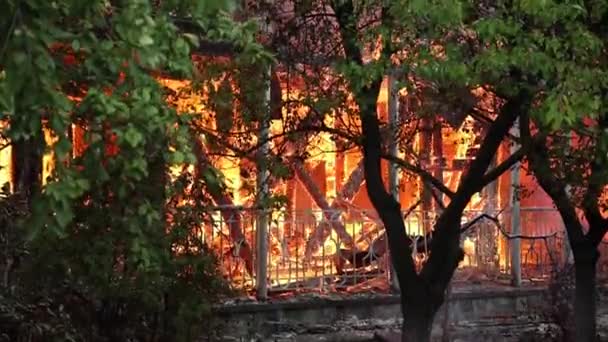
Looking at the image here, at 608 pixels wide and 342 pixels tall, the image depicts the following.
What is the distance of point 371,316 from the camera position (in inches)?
440

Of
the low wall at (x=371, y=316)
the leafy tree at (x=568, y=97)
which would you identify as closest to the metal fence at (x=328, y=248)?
the low wall at (x=371, y=316)

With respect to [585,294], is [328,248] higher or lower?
higher

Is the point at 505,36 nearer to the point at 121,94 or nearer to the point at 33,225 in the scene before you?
the point at 121,94

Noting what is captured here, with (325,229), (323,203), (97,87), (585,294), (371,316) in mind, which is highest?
(323,203)

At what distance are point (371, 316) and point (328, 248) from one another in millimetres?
1046

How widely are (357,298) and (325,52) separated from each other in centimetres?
435

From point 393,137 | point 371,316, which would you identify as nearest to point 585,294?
point 393,137

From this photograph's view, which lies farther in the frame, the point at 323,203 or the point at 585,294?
the point at 323,203

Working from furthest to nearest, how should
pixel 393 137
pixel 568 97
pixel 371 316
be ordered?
1. pixel 371 316
2. pixel 393 137
3. pixel 568 97

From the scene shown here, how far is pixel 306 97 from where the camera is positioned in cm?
738

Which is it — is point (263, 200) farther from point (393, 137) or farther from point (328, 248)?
point (328, 248)

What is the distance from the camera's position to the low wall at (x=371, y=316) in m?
10.5

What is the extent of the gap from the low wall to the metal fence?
0.33 meters

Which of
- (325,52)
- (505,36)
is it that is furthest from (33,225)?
(325,52)
